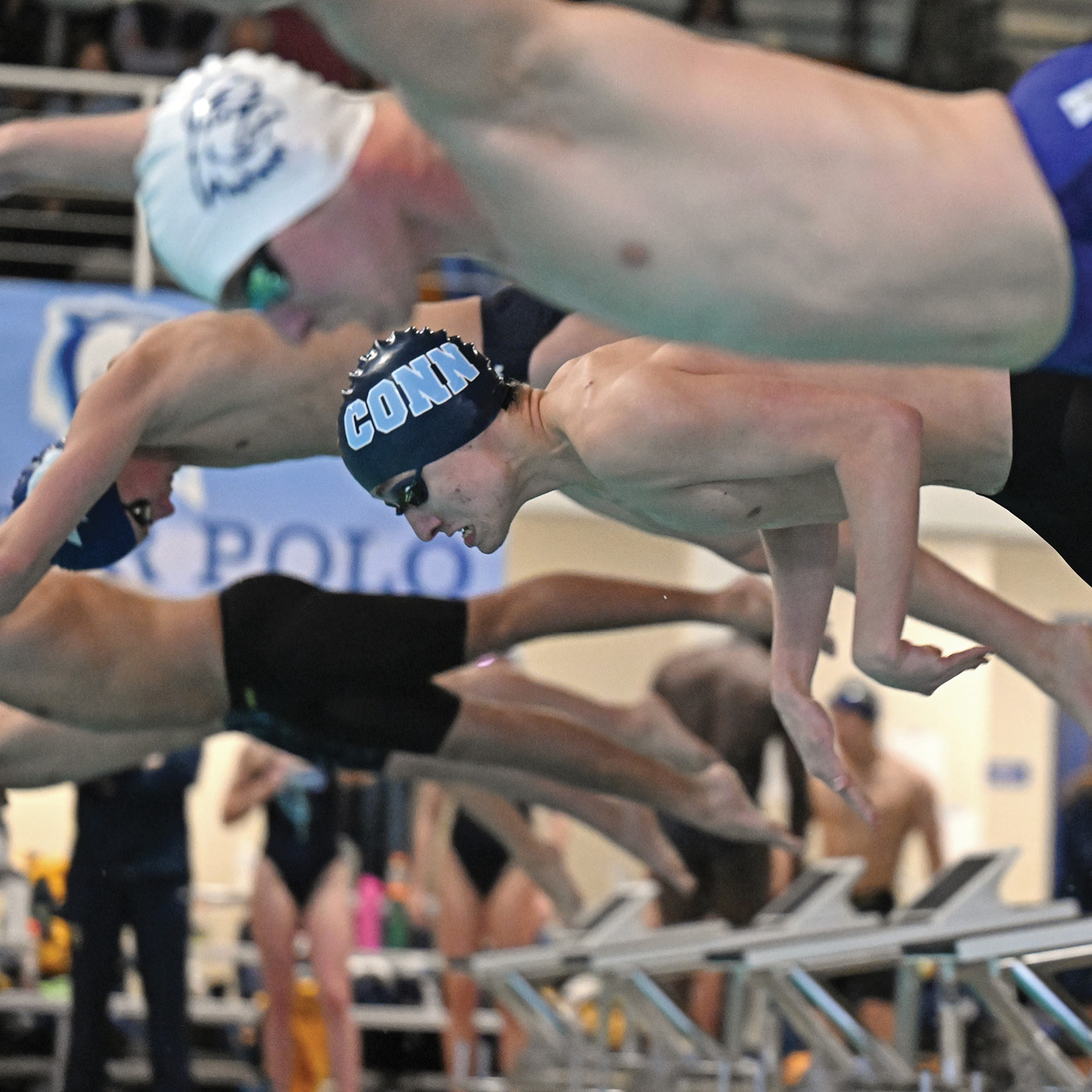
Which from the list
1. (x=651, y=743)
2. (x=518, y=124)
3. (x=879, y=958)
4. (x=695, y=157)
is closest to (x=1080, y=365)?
(x=695, y=157)

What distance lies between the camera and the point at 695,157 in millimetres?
1899

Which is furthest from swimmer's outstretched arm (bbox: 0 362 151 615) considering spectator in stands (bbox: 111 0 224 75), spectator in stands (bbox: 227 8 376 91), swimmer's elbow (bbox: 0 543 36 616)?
spectator in stands (bbox: 111 0 224 75)

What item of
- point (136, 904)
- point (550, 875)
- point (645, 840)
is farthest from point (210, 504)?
point (645, 840)

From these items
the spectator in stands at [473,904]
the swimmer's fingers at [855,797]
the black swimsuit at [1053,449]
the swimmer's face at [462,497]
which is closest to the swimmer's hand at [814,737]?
the swimmer's fingers at [855,797]

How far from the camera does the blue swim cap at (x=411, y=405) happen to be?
3.25 meters

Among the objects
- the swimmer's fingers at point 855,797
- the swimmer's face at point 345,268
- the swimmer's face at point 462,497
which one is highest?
the swimmer's face at point 345,268

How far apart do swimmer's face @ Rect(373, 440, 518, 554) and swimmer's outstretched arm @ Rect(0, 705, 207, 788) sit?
1.60 m

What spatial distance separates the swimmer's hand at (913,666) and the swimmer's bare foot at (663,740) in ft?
5.85

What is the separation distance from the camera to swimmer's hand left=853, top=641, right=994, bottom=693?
265 centimetres

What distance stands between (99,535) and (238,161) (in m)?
1.95

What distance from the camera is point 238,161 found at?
2227 millimetres

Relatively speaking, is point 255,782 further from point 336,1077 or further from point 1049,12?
point 1049,12

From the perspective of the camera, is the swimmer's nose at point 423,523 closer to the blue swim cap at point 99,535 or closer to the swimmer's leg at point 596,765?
the blue swim cap at point 99,535

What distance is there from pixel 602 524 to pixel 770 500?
9733 millimetres
